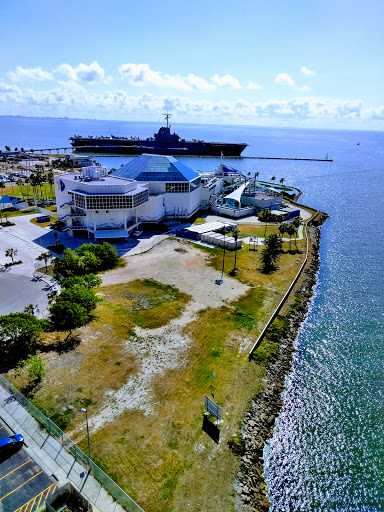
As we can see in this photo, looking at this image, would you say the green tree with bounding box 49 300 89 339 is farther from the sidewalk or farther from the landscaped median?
the sidewalk

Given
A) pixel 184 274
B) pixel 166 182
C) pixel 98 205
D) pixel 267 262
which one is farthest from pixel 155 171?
pixel 267 262

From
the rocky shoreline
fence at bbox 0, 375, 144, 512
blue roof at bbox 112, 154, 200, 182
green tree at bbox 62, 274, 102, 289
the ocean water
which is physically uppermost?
blue roof at bbox 112, 154, 200, 182

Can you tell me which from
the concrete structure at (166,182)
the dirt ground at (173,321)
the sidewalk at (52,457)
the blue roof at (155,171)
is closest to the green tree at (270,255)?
the dirt ground at (173,321)

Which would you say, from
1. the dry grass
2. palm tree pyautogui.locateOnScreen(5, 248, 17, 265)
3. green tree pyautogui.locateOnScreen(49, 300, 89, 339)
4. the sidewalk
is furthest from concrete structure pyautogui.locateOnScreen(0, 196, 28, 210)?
the sidewalk

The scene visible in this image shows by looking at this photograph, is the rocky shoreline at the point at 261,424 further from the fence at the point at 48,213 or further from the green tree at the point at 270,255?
the fence at the point at 48,213

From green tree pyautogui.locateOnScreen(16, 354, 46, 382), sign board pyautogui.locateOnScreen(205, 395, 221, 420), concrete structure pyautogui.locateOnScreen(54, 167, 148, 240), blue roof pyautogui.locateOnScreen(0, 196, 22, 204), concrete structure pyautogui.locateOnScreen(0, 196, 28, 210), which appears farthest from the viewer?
concrete structure pyautogui.locateOnScreen(0, 196, 28, 210)

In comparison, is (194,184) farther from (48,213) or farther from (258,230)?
(48,213)
